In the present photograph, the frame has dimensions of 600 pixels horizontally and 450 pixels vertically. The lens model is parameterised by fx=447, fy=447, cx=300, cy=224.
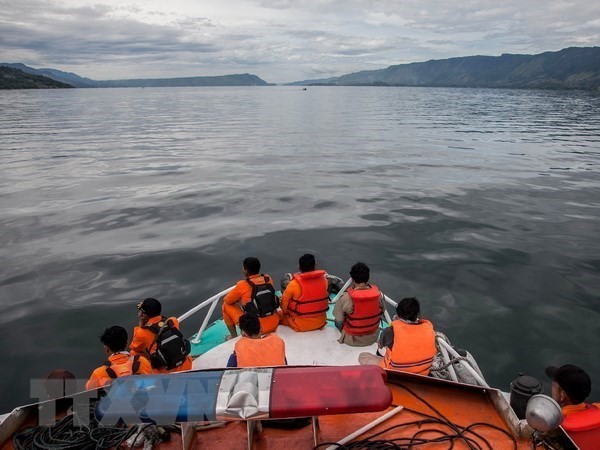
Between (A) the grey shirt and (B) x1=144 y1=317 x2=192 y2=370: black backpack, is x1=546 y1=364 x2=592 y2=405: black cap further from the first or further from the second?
(B) x1=144 y1=317 x2=192 y2=370: black backpack

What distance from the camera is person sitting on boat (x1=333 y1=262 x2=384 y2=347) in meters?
6.81

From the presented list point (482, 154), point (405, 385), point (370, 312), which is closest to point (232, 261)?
point (370, 312)

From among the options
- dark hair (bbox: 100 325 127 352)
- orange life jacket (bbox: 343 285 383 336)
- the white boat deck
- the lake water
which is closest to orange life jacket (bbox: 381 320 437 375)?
orange life jacket (bbox: 343 285 383 336)

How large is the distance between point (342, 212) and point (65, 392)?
501 inches

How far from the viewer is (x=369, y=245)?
1388 centimetres

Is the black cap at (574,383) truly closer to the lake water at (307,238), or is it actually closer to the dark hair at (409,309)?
the dark hair at (409,309)

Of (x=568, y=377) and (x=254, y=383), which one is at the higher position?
(x=254, y=383)

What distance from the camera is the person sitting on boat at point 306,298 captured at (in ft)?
24.0

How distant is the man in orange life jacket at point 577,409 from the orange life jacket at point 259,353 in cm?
290

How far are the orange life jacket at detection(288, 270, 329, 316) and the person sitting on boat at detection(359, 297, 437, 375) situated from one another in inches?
77.5

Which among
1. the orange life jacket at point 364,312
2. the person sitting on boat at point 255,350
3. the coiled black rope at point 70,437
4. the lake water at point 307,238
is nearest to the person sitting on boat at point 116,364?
the coiled black rope at point 70,437

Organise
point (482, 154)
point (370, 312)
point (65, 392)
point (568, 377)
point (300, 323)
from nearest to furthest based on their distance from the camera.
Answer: point (568, 377) < point (65, 392) < point (370, 312) < point (300, 323) < point (482, 154)

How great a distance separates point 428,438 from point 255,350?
2.03m

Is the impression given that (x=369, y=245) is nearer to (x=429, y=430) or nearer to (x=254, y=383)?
(x=429, y=430)
